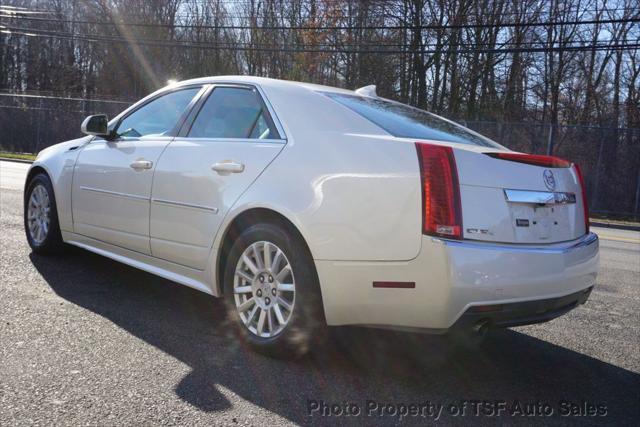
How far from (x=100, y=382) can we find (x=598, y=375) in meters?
2.75

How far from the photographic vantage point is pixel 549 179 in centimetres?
334

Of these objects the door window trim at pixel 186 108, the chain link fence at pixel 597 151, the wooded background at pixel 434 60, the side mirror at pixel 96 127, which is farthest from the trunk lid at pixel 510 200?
the wooded background at pixel 434 60

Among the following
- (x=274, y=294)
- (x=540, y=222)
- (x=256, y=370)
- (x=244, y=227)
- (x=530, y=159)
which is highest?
(x=530, y=159)

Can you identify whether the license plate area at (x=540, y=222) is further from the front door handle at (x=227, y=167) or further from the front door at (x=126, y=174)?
the front door at (x=126, y=174)

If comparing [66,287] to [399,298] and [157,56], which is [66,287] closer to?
[399,298]

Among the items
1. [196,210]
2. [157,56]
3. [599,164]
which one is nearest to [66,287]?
[196,210]

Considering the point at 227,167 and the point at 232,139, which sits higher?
the point at 232,139

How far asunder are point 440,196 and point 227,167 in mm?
1388

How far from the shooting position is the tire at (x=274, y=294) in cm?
322

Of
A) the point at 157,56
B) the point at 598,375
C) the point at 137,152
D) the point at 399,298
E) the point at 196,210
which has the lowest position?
the point at 598,375

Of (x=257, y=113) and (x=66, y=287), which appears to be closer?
(x=257, y=113)

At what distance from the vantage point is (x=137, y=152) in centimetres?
444

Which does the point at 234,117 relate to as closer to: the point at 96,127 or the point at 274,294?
the point at 274,294

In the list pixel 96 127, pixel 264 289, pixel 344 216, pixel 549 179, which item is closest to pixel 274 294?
pixel 264 289
